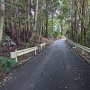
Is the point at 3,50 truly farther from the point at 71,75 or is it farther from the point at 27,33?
the point at 27,33

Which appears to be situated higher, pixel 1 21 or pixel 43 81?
pixel 1 21

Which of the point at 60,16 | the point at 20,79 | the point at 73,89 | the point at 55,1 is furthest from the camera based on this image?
the point at 60,16

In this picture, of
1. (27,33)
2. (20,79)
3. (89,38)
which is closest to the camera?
(20,79)

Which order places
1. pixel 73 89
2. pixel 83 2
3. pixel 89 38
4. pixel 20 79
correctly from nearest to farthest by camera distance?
pixel 73 89 < pixel 20 79 < pixel 83 2 < pixel 89 38

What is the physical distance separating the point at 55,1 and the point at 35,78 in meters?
37.6

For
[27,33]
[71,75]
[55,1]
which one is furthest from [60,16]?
[71,75]

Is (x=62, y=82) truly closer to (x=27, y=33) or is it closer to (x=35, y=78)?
(x=35, y=78)

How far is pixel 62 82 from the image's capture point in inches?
313

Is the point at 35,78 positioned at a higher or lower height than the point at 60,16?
lower

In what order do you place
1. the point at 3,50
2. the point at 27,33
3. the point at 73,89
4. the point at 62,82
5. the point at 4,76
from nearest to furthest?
the point at 73,89, the point at 62,82, the point at 4,76, the point at 3,50, the point at 27,33

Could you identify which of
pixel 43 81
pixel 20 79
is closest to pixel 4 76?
pixel 20 79

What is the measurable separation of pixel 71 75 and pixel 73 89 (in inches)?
93.7

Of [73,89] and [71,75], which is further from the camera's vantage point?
[71,75]

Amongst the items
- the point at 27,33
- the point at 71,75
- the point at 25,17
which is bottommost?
the point at 71,75
